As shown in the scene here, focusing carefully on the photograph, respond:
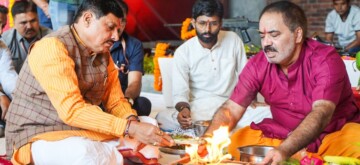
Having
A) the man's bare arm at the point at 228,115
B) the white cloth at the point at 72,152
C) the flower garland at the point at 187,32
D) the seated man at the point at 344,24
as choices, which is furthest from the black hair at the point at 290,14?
the seated man at the point at 344,24

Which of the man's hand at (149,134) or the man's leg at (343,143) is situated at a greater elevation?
the man's hand at (149,134)

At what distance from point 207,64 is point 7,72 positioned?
1705 mm

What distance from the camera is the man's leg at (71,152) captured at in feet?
10.4

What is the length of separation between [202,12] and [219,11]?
151mm

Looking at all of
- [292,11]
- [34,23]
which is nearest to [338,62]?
[292,11]

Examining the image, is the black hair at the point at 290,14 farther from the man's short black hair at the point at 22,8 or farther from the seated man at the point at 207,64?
the man's short black hair at the point at 22,8

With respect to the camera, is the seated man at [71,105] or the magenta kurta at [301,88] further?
the magenta kurta at [301,88]

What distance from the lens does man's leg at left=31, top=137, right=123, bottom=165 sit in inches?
125

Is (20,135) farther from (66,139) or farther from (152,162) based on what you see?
(152,162)

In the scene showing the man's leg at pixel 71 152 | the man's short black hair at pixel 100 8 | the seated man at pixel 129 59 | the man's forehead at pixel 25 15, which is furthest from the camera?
the man's forehead at pixel 25 15

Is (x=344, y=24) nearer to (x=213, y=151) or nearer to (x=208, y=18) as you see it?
(x=208, y=18)

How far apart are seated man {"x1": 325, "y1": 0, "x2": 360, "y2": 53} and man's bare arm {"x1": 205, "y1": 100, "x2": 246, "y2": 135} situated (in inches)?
226

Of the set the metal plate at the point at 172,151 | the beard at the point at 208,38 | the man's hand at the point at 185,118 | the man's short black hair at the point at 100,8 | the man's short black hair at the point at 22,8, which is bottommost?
the metal plate at the point at 172,151

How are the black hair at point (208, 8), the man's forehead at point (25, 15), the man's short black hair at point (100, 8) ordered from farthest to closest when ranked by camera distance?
the man's forehead at point (25, 15) → the black hair at point (208, 8) → the man's short black hair at point (100, 8)
